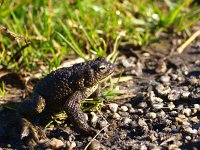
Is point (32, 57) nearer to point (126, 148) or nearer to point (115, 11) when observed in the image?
point (115, 11)

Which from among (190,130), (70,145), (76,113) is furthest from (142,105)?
(70,145)

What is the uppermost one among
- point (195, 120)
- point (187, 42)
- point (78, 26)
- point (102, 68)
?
point (78, 26)

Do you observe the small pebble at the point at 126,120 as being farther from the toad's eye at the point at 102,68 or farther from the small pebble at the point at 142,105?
the toad's eye at the point at 102,68

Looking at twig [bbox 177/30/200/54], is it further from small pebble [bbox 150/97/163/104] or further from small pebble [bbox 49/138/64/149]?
small pebble [bbox 49/138/64/149]

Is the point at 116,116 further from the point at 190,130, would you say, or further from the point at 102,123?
the point at 190,130

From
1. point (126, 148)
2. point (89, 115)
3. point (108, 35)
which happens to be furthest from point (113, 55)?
point (126, 148)

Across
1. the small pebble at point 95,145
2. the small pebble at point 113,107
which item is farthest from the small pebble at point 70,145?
the small pebble at point 113,107
